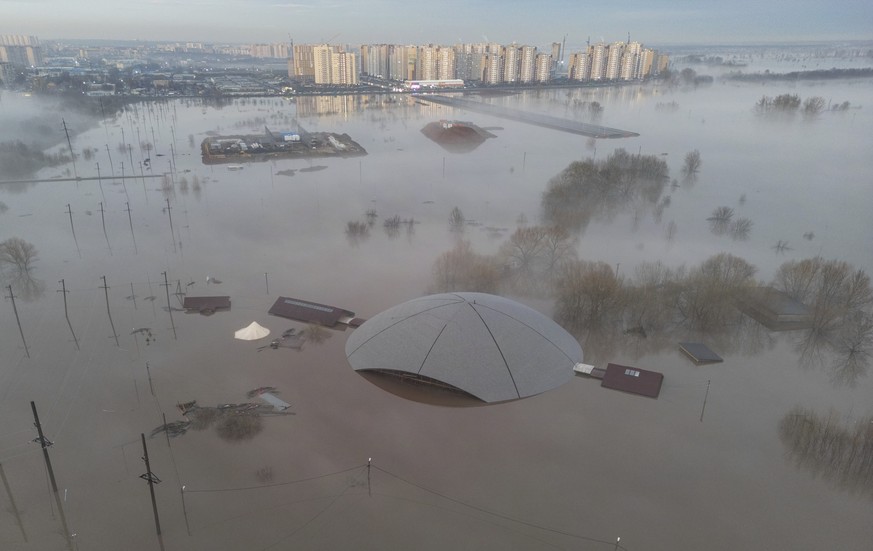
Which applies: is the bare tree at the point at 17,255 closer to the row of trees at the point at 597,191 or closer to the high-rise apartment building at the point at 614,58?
the row of trees at the point at 597,191

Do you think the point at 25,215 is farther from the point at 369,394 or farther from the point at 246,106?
the point at 246,106

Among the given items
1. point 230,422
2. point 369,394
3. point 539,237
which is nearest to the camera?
point 230,422

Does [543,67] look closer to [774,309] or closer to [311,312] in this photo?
[774,309]

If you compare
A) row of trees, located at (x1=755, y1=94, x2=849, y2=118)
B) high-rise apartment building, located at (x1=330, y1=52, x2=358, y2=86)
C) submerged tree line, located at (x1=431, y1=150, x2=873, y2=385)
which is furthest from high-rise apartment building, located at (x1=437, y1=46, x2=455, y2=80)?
submerged tree line, located at (x1=431, y1=150, x2=873, y2=385)

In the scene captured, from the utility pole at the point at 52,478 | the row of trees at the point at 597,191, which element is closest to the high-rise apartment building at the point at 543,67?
the row of trees at the point at 597,191

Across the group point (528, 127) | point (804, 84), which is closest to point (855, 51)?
point (804, 84)

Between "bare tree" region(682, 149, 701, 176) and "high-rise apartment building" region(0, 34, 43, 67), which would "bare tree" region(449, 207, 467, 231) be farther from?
"high-rise apartment building" region(0, 34, 43, 67)
